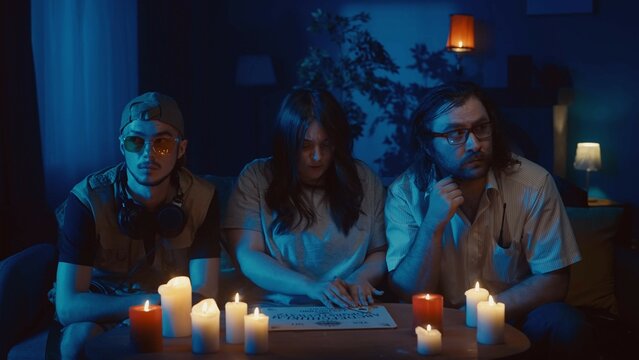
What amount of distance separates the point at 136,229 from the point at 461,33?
4267 mm

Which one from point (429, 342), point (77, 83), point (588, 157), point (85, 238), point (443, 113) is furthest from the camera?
point (588, 157)

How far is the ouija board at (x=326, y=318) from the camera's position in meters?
2.01

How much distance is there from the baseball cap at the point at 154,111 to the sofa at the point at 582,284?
427mm

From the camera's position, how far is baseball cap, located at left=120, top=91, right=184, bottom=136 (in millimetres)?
2396

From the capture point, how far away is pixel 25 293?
2617 mm

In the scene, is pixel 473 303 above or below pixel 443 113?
below

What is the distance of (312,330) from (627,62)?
16.6 ft

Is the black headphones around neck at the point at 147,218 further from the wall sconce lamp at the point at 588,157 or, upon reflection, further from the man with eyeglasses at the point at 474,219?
the wall sconce lamp at the point at 588,157

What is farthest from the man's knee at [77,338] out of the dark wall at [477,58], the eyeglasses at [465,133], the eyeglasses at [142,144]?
the dark wall at [477,58]

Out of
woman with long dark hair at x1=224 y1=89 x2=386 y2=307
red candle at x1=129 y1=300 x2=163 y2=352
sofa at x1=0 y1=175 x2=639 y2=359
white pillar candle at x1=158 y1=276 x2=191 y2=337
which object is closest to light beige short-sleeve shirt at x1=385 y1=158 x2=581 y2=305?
woman with long dark hair at x1=224 y1=89 x2=386 y2=307

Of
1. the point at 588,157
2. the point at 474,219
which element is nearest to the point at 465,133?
the point at 474,219

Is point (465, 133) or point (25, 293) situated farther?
point (25, 293)

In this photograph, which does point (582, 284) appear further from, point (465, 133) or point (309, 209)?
point (309, 209)

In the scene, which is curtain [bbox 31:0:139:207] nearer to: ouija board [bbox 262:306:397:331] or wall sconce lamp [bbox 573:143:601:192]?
ouija board [bbox 262:306:397:331]
